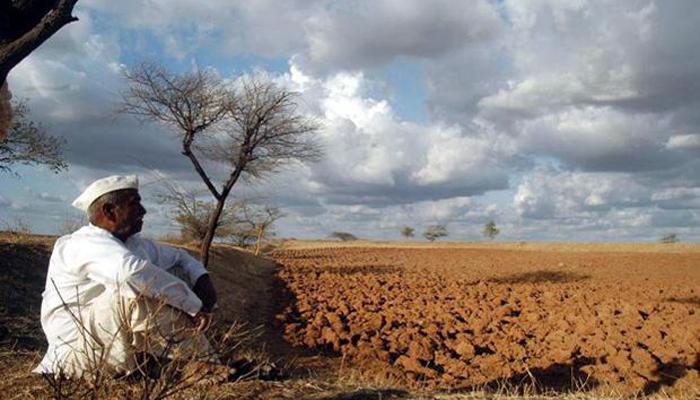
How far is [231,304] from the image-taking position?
46.9 ft

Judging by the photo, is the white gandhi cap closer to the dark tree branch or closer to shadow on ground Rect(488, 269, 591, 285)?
the dark tree branch

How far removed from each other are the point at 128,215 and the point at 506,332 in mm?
8120

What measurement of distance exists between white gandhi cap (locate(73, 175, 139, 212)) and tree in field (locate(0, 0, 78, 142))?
111 centimetres

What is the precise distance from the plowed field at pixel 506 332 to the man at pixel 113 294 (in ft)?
11.1

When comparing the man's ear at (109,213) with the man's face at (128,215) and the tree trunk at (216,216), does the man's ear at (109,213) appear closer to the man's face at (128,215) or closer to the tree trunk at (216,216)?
the man's face at (128,215)

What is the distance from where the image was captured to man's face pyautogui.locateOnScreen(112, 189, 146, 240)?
4012 millimetres

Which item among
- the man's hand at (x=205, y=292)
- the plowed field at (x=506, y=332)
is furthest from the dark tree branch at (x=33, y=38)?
the plowed field at (x=506, y=332)

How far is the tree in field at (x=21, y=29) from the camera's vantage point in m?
4.76

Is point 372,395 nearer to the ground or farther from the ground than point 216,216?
nearer to the ground

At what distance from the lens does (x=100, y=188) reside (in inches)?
158

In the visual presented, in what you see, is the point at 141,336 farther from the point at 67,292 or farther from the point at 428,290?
the point at 428,290

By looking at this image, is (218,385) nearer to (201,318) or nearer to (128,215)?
(201,318)

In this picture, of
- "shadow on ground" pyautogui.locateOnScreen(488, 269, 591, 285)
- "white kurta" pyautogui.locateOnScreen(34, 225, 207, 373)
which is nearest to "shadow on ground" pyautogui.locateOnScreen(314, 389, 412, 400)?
"white kurta" pyautogui.locateOnScreen(34, 225, 207, 373)

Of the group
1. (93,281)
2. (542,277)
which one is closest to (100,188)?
(93,281)
